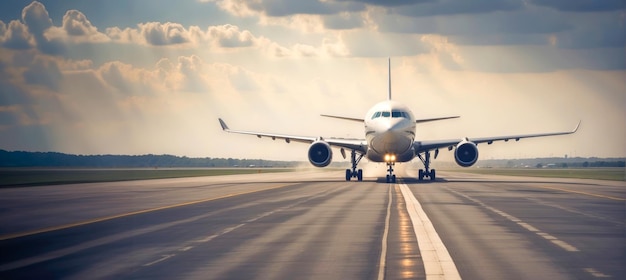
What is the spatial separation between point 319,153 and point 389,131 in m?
7.97

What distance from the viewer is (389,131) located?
52500 mm

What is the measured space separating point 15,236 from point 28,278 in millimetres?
7130

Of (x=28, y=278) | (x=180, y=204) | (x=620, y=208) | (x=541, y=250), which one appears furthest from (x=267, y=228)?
(x=620, y=208)

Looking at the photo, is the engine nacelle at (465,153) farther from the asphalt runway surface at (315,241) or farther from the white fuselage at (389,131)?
the asphalt runway surface at (315,241)

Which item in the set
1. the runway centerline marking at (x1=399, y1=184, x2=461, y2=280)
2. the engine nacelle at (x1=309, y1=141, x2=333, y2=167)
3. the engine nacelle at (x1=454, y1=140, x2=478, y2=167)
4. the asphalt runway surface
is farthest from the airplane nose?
the runway centerline marking at (x1=399, y1=184, x2=461, y2=280)

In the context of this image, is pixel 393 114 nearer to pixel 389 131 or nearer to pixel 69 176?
pixel 389 131

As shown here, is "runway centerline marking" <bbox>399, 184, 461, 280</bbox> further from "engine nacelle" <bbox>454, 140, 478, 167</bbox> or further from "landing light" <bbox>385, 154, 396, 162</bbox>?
"engine nacelle" <bbox>454, 140, 478, 167</bbox>

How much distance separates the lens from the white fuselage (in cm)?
5297

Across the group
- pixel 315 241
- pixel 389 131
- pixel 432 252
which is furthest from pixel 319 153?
pixel 432 252

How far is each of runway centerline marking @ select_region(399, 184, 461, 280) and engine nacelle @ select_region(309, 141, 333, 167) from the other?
34886mm

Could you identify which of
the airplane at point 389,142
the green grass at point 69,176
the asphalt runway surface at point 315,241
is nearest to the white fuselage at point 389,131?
the airplane at point 389,142

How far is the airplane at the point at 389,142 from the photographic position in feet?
176

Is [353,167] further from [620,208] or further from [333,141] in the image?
[620,208]

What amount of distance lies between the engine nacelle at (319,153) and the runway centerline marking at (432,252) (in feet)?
114
